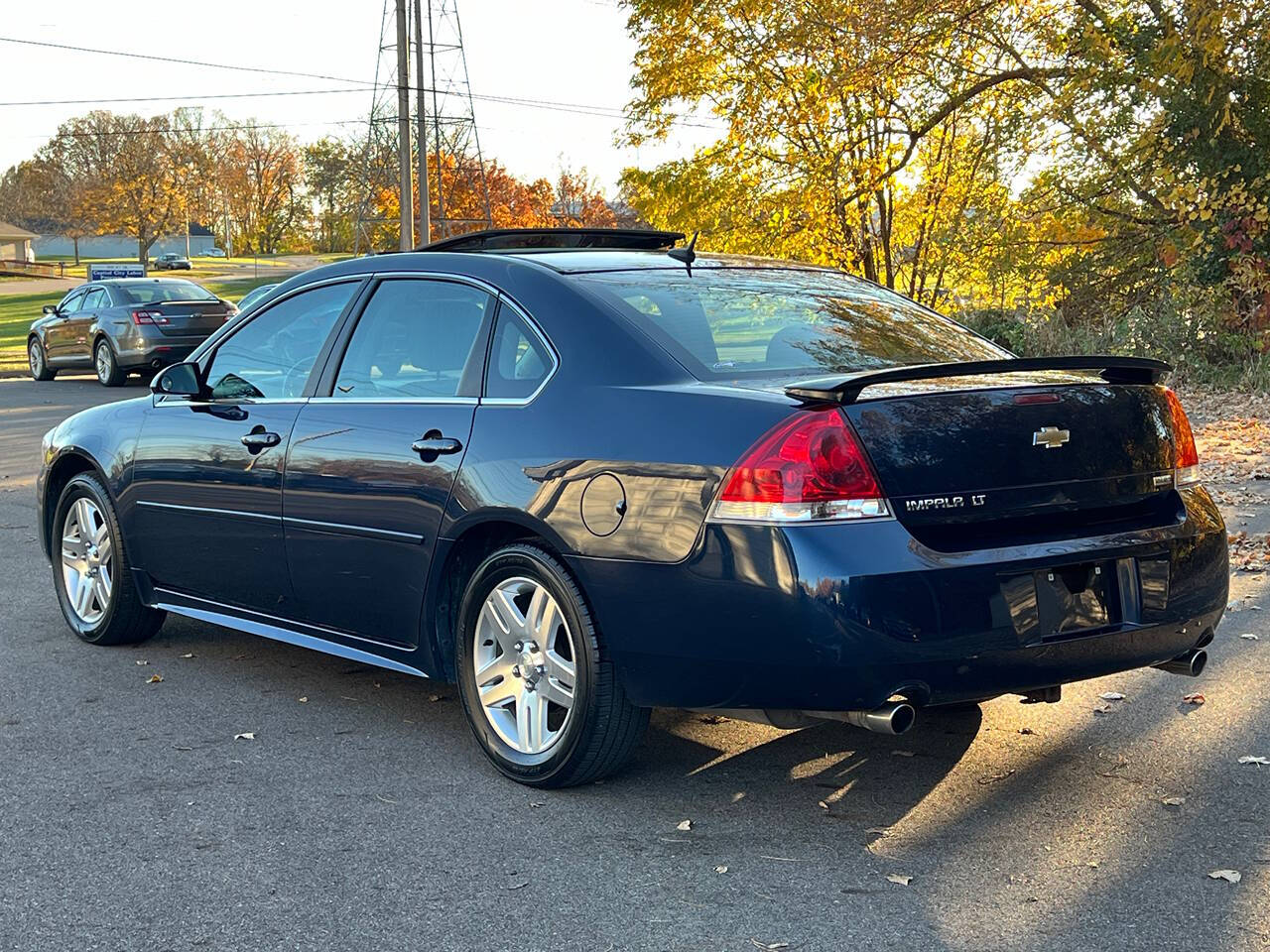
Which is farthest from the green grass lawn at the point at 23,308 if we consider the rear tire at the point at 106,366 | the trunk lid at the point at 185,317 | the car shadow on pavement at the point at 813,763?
the car shadow on pavement at the point at 813,763

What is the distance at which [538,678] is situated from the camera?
4543 millimetres

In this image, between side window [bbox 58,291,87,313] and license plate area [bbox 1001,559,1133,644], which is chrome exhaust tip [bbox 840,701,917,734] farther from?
side window [bbox 58,291,87,313]

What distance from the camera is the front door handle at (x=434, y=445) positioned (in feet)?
15.5

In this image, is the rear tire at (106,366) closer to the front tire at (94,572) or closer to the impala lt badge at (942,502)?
the front tire at (94,572)

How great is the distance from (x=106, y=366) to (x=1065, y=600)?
72.2 feet

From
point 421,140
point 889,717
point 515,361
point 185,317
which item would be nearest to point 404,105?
point 421,140

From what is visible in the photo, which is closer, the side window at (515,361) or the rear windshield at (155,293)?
the side window at (515,361)

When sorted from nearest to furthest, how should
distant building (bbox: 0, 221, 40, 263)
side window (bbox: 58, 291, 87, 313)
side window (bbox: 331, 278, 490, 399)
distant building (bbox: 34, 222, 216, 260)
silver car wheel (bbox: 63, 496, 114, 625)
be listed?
1. side window (bbox: 331, 278, 490, 399)
2. silver car wheel (bbox: 63, 496, 114, 625)
3. side window (bbox: 58, 291, 87, 313)
4. distant building (bbox: 0, 221, 40, 263)
5. distant building (bbox: 34, 222, 216, 260)

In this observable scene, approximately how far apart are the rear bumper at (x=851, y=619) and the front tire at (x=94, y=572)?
285cm

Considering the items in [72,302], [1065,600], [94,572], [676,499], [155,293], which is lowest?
[94,572]

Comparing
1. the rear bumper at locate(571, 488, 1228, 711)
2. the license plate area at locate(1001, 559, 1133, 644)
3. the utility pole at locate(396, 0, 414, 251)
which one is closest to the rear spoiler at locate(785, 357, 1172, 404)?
the rear bumper at locate(571, 488, 1228, 711)

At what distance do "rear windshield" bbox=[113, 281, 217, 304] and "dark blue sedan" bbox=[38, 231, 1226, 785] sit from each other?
18.8 meters

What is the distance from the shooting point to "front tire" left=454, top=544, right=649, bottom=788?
433 centimetres

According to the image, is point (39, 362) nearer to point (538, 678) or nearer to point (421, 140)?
point (421, 140)
